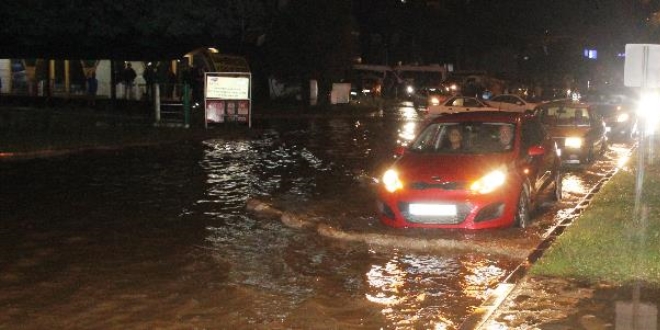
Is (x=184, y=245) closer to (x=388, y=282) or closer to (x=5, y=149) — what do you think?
(x=388, y=282)

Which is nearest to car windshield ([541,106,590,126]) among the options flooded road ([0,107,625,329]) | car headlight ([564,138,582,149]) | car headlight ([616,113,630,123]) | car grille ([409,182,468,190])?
car headlight ([564,138,582,149])

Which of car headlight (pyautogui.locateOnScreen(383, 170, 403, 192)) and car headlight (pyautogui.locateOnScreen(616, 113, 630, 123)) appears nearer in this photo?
car headlight (pyautogui.locateOnScreen(383, 170, 403, 192))

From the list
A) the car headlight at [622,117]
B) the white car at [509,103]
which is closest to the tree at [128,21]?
the white car at [509,103]

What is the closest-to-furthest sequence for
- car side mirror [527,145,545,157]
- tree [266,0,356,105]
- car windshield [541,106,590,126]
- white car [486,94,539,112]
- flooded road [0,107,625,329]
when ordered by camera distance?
1. flooded road [0,107,625,329]
2. car side mirror [527,145,545,157]
3. car windshield [541,106,590,126]
4. white car [486,94,539,112]
5. tree [266,0,356,105]

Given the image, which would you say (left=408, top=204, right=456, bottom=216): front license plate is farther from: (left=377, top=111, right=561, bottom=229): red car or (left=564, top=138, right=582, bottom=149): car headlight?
(left=564, top=138, right=582, bottom=149): car headlight

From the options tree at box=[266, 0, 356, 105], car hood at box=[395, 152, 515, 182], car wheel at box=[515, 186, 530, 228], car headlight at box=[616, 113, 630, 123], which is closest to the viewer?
car hood at box=[395, 152, 515, 182]

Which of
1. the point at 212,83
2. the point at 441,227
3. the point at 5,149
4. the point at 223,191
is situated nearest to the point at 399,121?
the point at 212,83

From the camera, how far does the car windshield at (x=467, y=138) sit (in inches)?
474

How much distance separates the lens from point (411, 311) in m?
7.64

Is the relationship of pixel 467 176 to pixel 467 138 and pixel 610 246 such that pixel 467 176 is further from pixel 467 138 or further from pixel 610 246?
pixel 610 246

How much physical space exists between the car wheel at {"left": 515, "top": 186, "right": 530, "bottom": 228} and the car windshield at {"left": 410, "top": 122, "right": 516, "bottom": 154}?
746mm

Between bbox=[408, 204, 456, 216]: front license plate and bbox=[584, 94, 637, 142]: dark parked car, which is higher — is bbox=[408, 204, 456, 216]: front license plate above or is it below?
below

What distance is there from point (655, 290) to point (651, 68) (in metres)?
3.29

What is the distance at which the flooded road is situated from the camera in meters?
7.51
